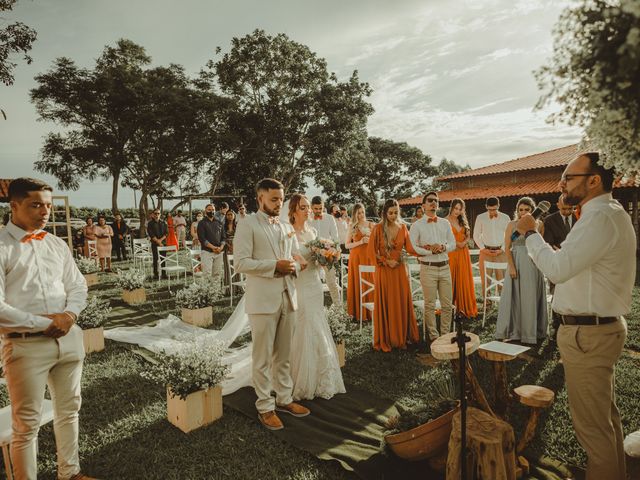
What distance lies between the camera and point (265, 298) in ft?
12.9

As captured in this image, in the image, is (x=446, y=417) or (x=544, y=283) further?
(x=544, y=283)

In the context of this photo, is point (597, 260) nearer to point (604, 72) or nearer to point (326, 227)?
point (604, 72)

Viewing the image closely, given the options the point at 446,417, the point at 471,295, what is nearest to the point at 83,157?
the point at 471,295

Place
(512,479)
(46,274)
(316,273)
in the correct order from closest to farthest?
(512,479) → (46,274) → (316,273)

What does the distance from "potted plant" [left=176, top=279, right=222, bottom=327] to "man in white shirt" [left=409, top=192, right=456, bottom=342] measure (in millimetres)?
4378

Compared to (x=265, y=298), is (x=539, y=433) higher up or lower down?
lower down

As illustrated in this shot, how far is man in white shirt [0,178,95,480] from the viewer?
8.93 ft

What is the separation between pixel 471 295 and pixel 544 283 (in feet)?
6.06

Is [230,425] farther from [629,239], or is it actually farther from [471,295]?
[471,295]

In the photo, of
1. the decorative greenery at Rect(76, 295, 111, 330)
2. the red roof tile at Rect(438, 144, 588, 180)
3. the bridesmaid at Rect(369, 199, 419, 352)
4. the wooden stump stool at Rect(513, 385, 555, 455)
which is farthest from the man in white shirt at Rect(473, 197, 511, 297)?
the red roof tile at Rect(438, 144, 588, 180)

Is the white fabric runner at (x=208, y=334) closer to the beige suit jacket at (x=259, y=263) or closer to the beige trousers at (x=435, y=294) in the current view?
the beige suit jacket at (x=259, y=263)

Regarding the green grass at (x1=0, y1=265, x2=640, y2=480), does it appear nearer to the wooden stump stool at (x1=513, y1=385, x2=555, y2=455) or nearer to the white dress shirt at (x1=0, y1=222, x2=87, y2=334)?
the wooden stump stool at (x1=513, y1=385, x2=555, y2=455)

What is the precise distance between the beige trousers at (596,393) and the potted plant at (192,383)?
10.6 feet

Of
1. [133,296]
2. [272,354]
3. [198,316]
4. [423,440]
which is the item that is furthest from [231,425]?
[133,296]
